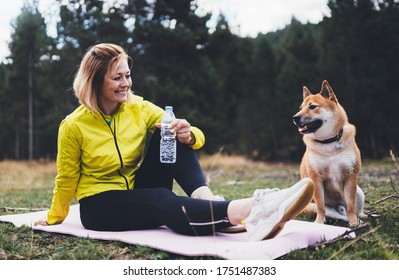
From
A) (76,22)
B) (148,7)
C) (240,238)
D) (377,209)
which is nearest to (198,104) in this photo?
(148,7)

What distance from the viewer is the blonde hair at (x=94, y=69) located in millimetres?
2545

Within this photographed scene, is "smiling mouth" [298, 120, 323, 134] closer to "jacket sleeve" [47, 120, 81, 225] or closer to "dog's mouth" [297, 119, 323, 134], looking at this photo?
"dog's mouth" [297, 119, 323, 134]

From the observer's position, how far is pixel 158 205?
236cm

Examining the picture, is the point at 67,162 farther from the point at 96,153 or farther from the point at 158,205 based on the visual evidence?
the point at 158,205

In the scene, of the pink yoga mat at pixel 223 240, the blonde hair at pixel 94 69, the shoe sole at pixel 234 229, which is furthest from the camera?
the blonde hair at pixel 94 69

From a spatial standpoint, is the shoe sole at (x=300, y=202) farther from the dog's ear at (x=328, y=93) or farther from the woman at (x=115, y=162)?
the dog's ear at (x=328, y=93)

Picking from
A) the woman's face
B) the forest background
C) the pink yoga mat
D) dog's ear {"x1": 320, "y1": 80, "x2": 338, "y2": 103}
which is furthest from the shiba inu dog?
the forest background

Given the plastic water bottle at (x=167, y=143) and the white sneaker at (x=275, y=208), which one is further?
the plastic water bottle at (x=167, y=143)

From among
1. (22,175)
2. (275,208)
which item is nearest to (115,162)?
(275,208)

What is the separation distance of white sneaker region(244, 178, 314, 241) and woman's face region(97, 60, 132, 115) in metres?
1.13

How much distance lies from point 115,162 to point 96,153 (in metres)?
0.13

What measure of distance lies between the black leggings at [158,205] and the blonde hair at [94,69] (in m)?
0.50

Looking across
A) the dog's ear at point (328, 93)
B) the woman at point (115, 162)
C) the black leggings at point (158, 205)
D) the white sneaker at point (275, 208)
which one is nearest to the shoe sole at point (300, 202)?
the white sneaker at point (275, 208)

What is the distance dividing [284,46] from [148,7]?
9.12 meters
